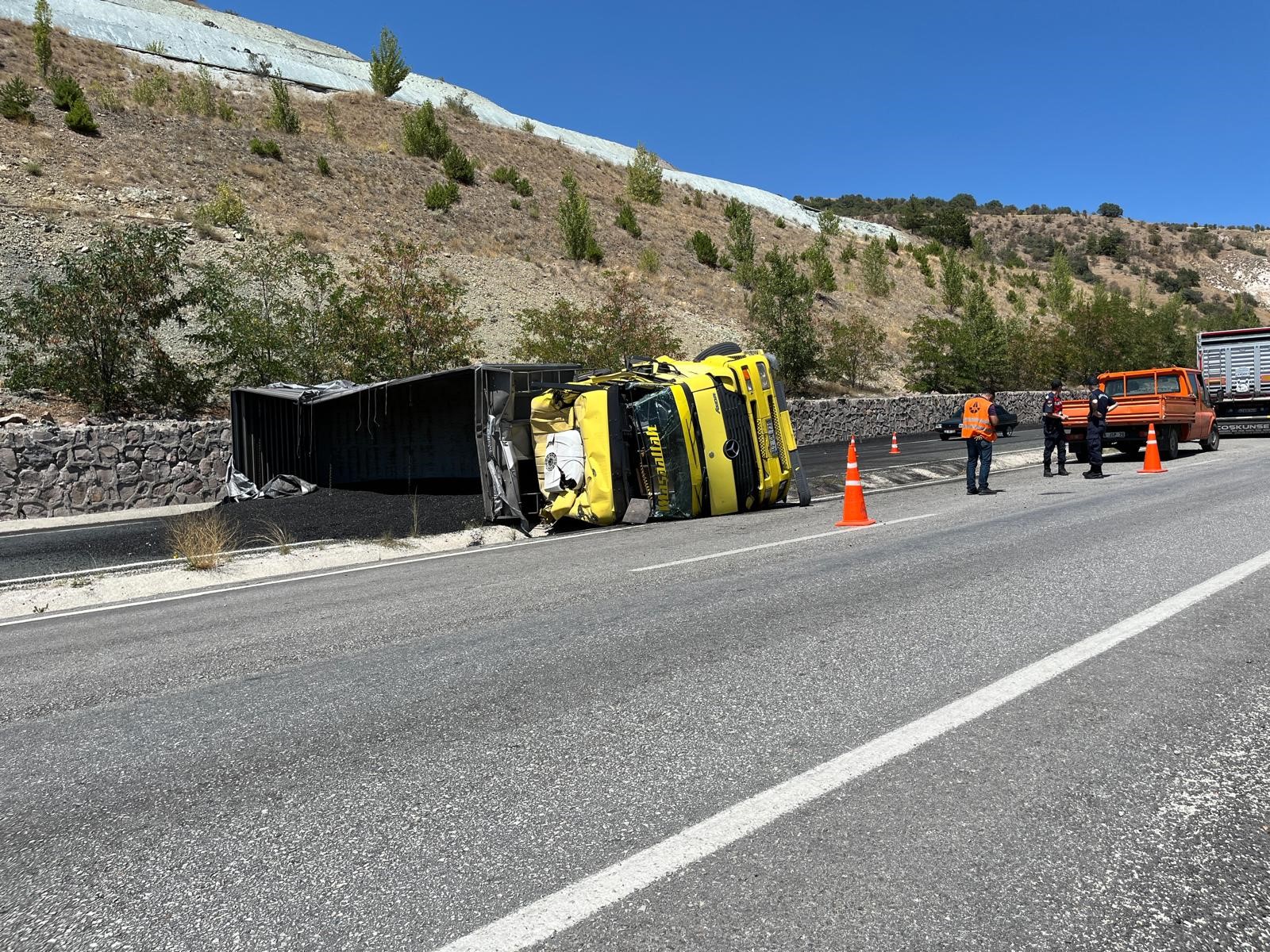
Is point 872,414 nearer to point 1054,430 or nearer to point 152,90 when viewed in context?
point 1054,430

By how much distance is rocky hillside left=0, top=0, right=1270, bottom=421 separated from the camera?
1161 inches

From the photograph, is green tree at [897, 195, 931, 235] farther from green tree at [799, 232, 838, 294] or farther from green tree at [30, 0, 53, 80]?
green tree at [30, 0, 53, 80]

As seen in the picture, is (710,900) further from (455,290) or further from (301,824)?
(455,290)

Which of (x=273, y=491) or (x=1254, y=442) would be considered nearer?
(x=273, y=491)

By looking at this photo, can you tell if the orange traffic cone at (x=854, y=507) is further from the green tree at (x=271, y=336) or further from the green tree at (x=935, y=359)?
the green tree at (x=935, y=359)

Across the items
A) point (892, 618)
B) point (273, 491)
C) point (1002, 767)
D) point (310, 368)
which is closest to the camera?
point (1002, 767)

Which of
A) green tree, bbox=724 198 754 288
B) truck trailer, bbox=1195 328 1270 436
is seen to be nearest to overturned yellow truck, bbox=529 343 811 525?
truck trailer, bbox=1195 328 1270 436

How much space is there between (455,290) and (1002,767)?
20.7 metres

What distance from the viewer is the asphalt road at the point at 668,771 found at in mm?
2420

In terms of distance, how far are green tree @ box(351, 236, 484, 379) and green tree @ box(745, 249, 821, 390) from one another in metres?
14.6

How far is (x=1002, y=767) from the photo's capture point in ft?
10.6

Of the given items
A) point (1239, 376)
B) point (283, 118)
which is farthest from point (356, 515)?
point (283, 118)

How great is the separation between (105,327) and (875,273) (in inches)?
1632

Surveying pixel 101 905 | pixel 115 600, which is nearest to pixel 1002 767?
pixel 101 905
